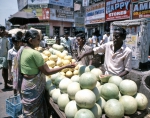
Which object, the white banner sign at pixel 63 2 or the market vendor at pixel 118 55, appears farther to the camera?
the white banner sign at pixel 63 2

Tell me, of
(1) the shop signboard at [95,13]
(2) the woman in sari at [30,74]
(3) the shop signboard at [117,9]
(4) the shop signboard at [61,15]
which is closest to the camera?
(2) the woman in sari at [30,74]

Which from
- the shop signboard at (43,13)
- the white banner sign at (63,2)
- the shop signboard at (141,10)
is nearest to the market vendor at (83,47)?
the shop signboard at (141,10)

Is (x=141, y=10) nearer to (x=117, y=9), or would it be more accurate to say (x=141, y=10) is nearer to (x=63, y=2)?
(x=117, y=9)

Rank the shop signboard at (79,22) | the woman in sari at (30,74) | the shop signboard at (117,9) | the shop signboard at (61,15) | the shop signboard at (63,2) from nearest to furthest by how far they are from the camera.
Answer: the woman in sari at (30,74) < the shop signboard at (117,9) < the shop signboard at (61,15) < the shop signboard at (79,22) < the shop signboard at (63,2)

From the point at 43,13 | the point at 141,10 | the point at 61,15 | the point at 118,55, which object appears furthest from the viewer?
the point at 61,15

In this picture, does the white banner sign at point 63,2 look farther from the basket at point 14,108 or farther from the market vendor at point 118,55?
the market vendor at point 118,55

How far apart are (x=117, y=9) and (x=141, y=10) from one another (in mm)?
2137

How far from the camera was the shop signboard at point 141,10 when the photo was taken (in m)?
7.80

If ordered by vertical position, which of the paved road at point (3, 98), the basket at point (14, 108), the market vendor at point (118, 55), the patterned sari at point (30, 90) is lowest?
the paved road at point (3, 98)

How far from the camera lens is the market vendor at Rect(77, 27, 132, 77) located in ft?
8.41

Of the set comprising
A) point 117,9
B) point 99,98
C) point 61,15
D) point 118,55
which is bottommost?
point 99,98

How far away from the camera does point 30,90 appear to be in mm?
2266

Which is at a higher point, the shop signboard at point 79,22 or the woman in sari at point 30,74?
the shop signboard at point 79,22

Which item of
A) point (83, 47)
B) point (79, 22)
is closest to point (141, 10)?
point (83, 47)
